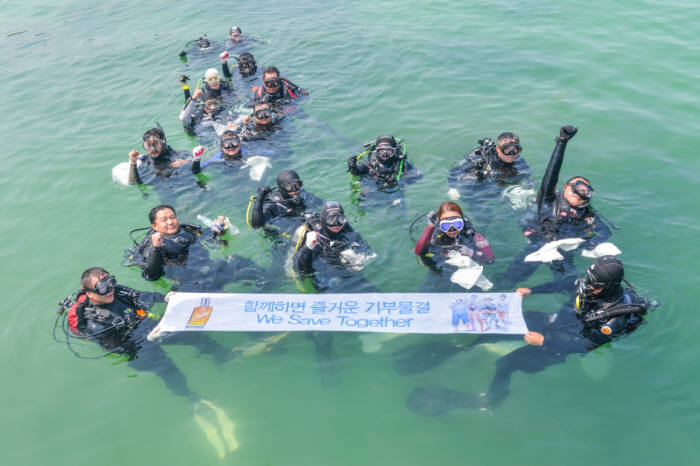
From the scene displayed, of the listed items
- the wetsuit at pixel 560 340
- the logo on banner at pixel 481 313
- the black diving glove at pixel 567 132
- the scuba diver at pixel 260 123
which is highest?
the black diving glove at pixel 567 132

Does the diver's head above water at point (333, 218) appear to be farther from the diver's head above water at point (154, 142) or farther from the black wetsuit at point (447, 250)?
the diver's head above water at point (154, 142)

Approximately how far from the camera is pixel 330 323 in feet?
21.0

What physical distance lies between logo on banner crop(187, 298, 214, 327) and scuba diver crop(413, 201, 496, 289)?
131 inches

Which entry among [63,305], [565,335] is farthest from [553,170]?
[63,305]

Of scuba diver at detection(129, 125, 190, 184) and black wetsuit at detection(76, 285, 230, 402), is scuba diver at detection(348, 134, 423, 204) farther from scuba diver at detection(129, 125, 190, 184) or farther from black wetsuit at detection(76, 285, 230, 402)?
black wetsuit at detection(76, 285, 230, 402)

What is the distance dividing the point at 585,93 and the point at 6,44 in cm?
2367

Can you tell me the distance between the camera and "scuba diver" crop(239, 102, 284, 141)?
11.6 m

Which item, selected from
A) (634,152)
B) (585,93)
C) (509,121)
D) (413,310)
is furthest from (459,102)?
(413,310)

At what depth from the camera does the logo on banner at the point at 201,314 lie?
653cm

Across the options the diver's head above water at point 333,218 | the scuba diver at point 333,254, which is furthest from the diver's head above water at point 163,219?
the diver's head above water at point 333,218

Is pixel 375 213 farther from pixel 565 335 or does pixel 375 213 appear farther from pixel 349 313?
pixel 565 335

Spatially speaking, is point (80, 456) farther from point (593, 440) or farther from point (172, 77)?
point (172, 77)

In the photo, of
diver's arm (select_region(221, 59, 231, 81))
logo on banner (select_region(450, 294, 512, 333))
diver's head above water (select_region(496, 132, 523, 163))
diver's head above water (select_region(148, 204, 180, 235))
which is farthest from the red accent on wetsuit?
diver's arm (select_region(221, 59, 231, 81))

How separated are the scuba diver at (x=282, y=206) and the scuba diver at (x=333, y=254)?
2.78 ft
